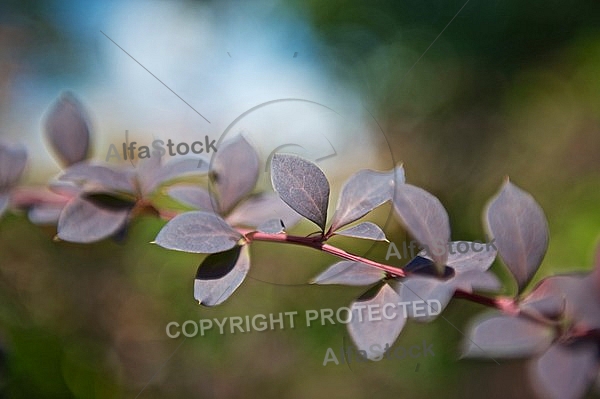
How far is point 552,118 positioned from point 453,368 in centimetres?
59

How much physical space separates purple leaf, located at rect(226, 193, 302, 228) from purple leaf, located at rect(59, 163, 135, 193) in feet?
0.17

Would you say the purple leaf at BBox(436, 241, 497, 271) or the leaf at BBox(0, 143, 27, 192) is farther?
the leaf at BBox(0, 143, 27, 192)

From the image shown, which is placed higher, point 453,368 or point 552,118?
point 552,118

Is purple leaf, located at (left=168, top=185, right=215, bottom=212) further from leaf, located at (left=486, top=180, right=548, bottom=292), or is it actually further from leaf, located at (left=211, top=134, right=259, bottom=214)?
leaf, located at (left=486, top=180, right=548, bottom=292)

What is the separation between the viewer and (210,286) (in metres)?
0.20

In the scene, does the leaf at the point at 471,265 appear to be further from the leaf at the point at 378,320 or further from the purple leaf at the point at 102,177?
the purple leaf at the point at 102,177

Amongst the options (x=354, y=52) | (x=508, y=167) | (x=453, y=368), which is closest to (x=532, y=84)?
(x=508, y=167)

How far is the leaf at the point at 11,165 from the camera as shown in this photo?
0.30 m

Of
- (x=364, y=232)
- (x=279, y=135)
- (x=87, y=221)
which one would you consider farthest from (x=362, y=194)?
(x=279, y=135)

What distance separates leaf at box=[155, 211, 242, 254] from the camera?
0.20 metres

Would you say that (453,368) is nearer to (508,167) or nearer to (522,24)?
(508,167)

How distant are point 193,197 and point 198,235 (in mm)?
68

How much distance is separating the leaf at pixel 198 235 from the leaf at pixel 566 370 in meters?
0.11

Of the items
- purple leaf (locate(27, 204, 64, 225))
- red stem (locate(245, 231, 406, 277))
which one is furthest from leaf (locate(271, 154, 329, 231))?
purple leaf (locate(27, 204, 64, 225))
